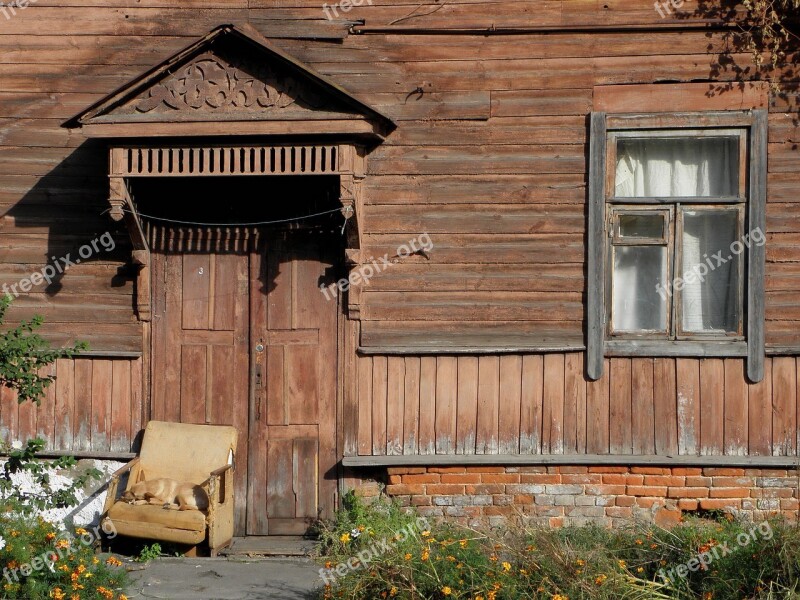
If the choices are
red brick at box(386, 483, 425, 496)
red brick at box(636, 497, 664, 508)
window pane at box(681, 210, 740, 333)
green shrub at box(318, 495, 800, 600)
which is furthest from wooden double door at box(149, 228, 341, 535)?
window pane at box(681, 210, 740, 333)

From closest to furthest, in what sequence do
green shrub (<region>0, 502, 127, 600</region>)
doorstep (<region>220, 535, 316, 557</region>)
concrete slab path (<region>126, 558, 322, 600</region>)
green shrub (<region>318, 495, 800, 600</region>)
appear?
green shrub (<region>318, 495, 800, 600</region>), green shrub (<region>0, 502, 127, 600</region>), concrete slab path (<region>126, 558, 322, 600</region>), doorstep (<region>220, 535, 316, 557</region>)

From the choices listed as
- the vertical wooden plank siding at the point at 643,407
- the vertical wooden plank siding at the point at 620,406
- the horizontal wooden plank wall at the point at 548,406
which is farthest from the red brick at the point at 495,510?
the vertical wooden plank siding at the point at 643,407

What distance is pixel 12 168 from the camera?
25.9 ft

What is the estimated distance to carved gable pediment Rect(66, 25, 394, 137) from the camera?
7.09m

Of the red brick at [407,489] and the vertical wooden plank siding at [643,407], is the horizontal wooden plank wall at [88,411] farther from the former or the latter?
the vertical wooden plank siding at [643,407]

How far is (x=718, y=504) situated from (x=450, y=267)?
2.79 meters

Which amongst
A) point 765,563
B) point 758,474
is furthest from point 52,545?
point 758,474

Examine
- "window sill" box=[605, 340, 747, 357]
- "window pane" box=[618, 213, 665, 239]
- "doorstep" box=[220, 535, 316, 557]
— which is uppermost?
"window pane" box=[618, 213, 665, 239]

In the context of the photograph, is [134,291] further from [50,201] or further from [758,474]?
[758,474]

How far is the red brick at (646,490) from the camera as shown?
25.1ft

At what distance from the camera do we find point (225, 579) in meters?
6.81

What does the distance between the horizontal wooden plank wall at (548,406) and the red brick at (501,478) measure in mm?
179

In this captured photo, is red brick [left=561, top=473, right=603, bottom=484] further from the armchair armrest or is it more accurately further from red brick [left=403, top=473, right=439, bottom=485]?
the armchair armrest

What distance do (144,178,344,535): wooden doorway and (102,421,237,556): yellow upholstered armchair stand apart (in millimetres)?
251
